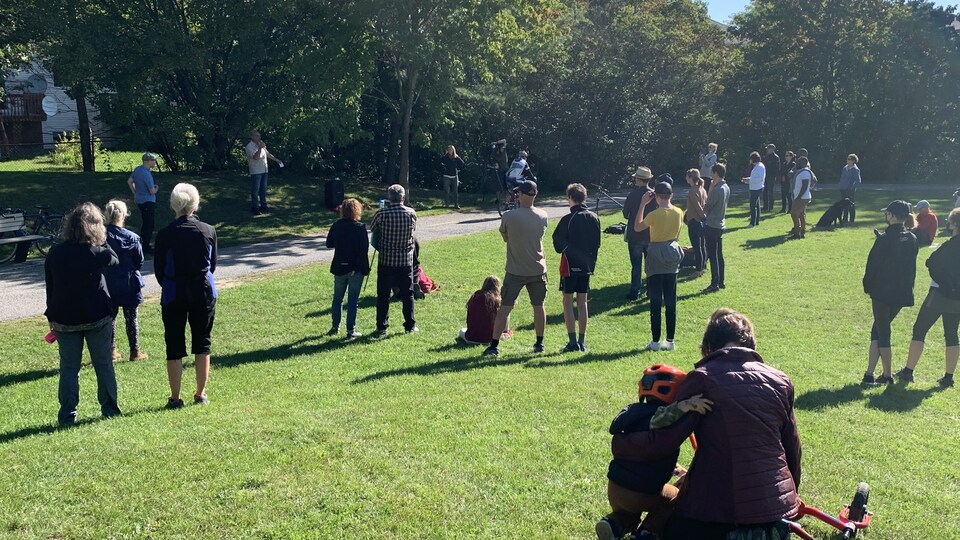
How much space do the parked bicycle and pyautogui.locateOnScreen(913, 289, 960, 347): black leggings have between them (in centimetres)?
1320

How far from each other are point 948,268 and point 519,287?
14.2 ft

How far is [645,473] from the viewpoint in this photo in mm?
4117

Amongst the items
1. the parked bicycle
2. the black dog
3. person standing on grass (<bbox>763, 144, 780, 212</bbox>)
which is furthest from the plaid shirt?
person standing on grass (<bbox>763, 144, 780, 212</bbox>)

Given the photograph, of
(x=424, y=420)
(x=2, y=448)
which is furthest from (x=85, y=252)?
(x=424, y=420)

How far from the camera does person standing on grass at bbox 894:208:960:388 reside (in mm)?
8039

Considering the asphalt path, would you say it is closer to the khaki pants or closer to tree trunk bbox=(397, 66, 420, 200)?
tree trunk bbox=(397, 66, 420, 200)

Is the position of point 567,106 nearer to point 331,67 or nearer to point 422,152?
point 422,152

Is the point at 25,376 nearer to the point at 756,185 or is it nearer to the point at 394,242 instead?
the point at 394,242

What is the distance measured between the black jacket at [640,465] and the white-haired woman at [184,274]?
4.22 metres

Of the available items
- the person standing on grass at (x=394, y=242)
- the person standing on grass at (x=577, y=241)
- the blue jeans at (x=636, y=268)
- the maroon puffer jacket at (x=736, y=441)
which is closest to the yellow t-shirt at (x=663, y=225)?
the person standing on grass at (x=577, y=241)

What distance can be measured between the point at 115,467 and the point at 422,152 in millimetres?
25342

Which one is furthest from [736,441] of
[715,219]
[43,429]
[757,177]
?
[757,177]

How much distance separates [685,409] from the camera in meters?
3.75

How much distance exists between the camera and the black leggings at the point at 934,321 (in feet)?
27.1
